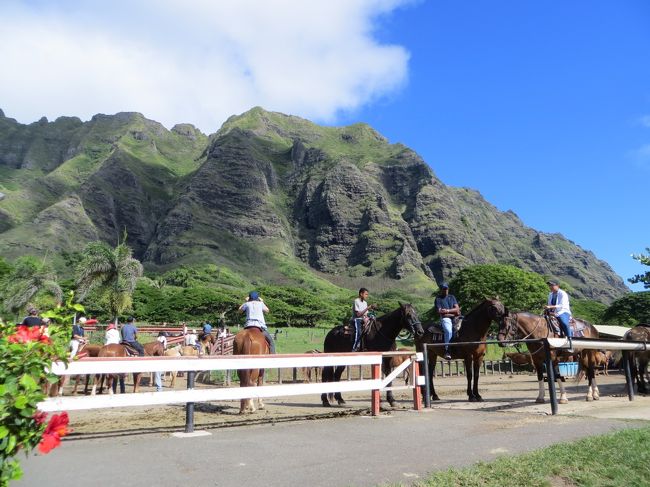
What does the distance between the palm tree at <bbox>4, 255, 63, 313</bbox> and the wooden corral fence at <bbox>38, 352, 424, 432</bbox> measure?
38.5m

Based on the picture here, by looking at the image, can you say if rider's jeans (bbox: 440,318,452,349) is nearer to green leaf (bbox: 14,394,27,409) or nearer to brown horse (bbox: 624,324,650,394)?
brown horse (bbox: 624,324,650,394)

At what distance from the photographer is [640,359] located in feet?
54.5

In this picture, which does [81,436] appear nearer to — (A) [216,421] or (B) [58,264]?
(A) [216,421]

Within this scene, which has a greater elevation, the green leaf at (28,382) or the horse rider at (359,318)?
the horse rider at (359,318)

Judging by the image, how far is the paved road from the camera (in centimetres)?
536

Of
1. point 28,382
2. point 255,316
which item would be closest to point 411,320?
point 255,316

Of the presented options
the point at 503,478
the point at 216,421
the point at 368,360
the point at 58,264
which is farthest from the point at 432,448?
the point at 58,264

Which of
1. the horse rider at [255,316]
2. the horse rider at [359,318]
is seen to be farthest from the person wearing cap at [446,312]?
the horse rider at [255,316]

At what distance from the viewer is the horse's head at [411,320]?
40.7 ft

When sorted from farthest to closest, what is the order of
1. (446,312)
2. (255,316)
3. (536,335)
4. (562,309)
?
(446,312)
(562,309)
(536,335)
(255,316)

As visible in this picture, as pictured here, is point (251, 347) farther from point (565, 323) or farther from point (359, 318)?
point (565, 323)

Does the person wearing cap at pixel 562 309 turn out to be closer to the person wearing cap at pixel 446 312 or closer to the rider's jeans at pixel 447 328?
the person wearing cap at pixel 446 312

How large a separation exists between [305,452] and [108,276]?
35747mm

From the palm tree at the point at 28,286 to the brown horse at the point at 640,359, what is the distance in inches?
1599
